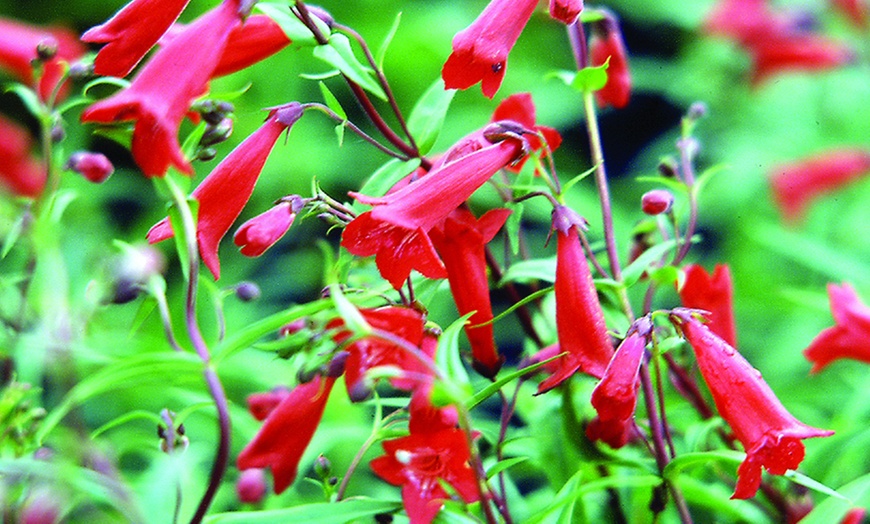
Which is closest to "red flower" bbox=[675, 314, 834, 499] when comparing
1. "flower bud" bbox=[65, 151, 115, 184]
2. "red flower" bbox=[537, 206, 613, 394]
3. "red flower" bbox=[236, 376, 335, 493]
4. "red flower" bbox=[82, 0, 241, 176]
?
"red flower" bbox=[537, 206, 613, 394]

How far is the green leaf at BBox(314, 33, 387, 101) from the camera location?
A: 68 centimetres

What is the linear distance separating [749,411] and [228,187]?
43 centimetres

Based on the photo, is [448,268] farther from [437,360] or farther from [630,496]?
[630,496]

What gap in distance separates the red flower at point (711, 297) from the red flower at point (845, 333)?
18 cm

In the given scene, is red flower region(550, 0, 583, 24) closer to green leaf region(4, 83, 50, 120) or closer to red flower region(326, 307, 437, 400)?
red flower region(326, 307, 437, 400)

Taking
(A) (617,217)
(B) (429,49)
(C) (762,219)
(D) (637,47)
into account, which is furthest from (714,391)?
(D) (637,47)

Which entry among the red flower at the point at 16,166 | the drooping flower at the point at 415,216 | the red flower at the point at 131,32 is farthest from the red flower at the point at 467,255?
the red flower at the point at 16,166

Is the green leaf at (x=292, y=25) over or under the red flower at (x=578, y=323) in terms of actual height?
over

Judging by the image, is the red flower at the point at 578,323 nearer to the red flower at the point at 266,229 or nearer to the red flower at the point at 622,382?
the red flower at the point at 622,382

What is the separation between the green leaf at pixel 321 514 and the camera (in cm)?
63

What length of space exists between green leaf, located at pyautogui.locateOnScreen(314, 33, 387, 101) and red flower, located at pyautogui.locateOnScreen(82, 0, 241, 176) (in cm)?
7

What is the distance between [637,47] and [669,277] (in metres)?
2.42

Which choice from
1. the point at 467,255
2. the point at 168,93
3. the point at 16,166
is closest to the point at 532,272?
the point at 467,255

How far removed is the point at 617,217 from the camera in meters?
1.96
